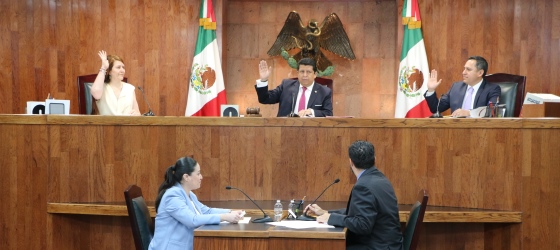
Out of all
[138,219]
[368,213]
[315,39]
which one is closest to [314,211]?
[368,213]

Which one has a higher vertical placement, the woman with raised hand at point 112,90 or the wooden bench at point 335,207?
the woman with raised hand at point 112,90

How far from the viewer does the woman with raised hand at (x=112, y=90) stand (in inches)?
255

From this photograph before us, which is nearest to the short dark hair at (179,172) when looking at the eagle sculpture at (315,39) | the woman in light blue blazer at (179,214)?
the woman in light blue blazer at (179,214)

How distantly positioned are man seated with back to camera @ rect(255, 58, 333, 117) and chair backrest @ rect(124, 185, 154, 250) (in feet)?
7.67

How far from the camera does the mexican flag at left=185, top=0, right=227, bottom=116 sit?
8297 mm

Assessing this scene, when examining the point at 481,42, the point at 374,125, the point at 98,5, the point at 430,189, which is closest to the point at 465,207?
the point at 430,189

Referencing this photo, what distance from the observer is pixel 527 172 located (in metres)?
5.15

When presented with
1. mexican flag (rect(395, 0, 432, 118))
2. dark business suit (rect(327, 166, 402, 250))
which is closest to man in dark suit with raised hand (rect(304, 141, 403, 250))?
dark business suit (rect(327, 166, 402, 250))

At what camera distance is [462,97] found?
6.26 m

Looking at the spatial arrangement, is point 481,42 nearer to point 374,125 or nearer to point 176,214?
point 374,125

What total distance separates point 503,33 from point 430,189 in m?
3.39

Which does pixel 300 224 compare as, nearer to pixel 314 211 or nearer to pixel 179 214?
pixel 314 211

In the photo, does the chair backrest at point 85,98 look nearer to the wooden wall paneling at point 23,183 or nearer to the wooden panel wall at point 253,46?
the wooden wall paneling at point 23,183

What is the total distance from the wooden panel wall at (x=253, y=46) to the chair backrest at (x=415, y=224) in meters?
4.10
